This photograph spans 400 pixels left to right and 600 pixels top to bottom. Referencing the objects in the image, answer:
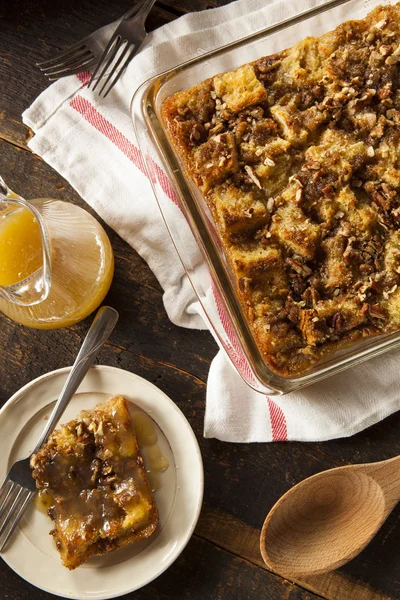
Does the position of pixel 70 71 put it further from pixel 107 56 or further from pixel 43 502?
pixel 43 502

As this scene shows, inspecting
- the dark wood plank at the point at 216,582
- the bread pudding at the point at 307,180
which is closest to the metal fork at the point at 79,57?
the bread pudding at the point at 307,180

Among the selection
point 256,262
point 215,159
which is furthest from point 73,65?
point 256,262

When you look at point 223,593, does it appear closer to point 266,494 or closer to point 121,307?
point 266,494

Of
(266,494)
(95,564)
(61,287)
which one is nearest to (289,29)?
(61,287)

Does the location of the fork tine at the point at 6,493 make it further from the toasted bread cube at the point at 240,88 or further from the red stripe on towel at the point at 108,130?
the toasted bread cube at the point at 240,88

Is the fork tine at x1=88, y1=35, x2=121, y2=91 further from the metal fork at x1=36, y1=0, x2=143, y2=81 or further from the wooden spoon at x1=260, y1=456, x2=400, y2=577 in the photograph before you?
the wooden spoon at x1=260, y1=456, x2=400, y2=577

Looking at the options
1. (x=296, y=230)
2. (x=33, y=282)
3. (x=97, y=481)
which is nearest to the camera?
(x=296, y=230)

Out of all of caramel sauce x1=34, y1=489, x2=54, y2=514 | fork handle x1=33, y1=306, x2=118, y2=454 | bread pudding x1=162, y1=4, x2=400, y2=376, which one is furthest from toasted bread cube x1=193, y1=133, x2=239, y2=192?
caramel sauce x1=34, y1=489, x2=54, y2=514
